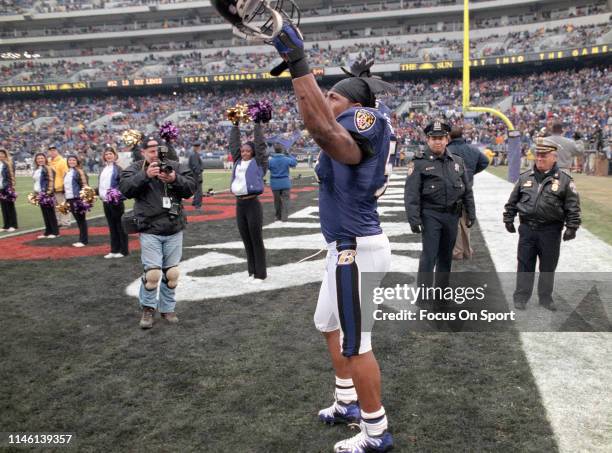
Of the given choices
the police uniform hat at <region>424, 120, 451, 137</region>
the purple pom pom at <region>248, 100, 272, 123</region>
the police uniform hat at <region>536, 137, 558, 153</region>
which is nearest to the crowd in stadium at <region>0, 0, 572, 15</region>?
the purple pom pom at <region>248, 100, 272, 123</region>

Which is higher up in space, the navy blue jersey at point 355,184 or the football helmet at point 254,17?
the football helmet at point 254,17

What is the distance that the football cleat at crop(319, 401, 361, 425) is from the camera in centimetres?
318

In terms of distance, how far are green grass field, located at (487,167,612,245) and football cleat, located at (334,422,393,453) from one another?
22.1 ft

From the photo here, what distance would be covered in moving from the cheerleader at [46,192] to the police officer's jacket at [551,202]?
952cm

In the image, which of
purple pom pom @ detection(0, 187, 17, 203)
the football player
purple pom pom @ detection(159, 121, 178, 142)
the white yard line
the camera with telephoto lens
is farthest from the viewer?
purple pom pom @ detection(0, 187, 17, 203)

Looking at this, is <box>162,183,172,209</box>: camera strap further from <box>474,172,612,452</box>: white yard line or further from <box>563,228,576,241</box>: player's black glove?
<box>563,228,576,241</box>: player's black glove

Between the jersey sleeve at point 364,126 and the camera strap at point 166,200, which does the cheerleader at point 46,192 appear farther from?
the jersey sleeve at point 364,126

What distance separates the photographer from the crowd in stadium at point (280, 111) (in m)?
35.4

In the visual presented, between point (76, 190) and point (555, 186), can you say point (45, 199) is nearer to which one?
point (76, 190)

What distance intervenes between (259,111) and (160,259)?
7.49 ft

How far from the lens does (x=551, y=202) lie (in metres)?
5.06

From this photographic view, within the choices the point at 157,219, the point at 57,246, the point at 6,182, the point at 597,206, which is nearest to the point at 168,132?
the point at 157,219

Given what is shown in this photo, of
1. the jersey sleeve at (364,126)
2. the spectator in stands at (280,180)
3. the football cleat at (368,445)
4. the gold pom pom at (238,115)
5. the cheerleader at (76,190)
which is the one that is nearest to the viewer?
the jersey sleeve at (364,126)

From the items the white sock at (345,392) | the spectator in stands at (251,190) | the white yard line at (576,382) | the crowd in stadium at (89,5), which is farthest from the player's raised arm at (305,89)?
the crowd in stadium at (89,5)
